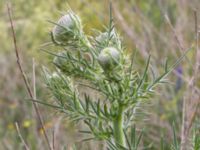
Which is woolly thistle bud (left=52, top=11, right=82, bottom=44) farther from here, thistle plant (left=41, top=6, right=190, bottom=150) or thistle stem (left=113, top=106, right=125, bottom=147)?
thistle stem (left=113, top=106, right=125, bottom=147)

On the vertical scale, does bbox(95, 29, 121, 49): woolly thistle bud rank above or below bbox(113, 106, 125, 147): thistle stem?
above

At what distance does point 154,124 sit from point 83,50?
2046mm

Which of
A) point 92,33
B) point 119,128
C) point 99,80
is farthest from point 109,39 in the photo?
point 92,33

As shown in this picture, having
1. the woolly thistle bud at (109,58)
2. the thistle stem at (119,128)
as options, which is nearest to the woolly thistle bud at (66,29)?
the woolly thistle bud at (109,58)

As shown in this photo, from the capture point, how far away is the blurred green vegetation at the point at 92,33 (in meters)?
3.54

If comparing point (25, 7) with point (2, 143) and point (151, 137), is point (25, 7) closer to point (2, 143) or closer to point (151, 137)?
point (2, 143)

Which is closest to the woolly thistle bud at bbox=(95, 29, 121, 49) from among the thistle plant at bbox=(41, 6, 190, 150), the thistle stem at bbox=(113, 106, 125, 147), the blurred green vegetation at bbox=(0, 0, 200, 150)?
the thistle plant at bbox=(41, 6, 190, 150)

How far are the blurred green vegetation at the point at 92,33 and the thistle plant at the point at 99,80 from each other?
123 cm

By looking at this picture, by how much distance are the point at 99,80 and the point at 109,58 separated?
0.14 metres

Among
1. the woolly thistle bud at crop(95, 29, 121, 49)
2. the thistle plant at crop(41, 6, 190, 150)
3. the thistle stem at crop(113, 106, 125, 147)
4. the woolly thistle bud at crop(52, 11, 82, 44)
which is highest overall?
the woolly thistle bud at crop(52, 11, 82, 44)

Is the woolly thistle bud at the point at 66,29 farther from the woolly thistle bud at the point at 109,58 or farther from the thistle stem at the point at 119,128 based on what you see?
the thistle stem at the point at 119,128

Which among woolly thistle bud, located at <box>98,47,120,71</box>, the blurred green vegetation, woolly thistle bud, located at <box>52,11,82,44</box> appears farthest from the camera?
the blurred green vegetation

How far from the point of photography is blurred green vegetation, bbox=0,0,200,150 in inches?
139

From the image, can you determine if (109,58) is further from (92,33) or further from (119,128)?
(92,33)
